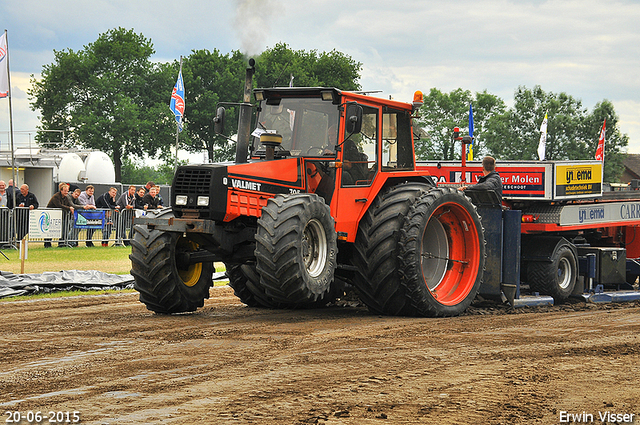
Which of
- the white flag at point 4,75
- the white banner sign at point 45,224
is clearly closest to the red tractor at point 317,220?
the white banner sign at point 45,224

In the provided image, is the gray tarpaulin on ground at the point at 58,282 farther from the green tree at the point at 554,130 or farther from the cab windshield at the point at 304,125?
the green tree at the point at 554,130

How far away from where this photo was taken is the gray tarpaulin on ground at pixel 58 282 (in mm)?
11312

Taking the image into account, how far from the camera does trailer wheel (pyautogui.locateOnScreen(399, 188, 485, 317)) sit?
8.98 m

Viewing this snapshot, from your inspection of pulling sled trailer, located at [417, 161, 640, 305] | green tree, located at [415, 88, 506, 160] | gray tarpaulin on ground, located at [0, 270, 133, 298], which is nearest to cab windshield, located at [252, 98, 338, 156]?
pulling sled trailer, located at [417, 161, 640, 305]

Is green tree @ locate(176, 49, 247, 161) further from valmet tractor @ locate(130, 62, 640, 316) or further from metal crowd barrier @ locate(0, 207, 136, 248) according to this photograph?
valmet tractor @ locate(130, 62, 640, 316)

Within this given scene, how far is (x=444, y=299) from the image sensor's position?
943 centimetres

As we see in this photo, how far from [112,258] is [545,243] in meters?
10.3

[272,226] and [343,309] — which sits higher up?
[272,226]

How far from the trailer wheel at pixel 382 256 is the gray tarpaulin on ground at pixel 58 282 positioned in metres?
5.47

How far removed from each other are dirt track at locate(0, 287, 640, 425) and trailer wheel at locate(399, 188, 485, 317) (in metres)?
0.51

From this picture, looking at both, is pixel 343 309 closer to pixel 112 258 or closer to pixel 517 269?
pixel 517 269

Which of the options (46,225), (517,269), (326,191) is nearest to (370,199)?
(326,191)

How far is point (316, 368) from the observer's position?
218 inches

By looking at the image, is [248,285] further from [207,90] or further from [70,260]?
[207,90]
